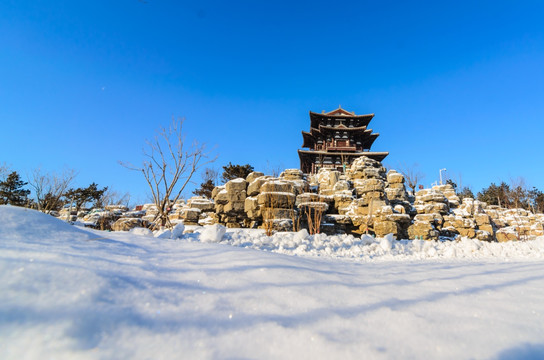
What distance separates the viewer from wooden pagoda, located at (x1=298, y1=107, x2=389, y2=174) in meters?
21.8

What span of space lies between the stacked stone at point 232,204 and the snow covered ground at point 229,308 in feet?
18.6

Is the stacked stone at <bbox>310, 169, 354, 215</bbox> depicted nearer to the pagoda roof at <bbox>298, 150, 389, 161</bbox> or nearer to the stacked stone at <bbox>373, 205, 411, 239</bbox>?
the stacked stone at <bbox>373, 205, 411, 239</bbox>

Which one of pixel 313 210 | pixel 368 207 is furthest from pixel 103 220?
pixel 368 207

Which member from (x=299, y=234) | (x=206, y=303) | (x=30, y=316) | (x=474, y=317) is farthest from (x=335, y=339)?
(x=299, y=234)

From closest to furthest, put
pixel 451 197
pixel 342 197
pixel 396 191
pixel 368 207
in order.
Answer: pixel 368 207 < pixel 342 197 < pixel 396 191 < pixel 451 197

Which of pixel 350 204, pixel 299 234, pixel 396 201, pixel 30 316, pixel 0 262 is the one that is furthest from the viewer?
pixel 396 201

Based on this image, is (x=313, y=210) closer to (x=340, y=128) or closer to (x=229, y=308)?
(x=229, y=308)

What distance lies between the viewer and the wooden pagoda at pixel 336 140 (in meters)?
21.8

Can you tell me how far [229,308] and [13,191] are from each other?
2161 cm

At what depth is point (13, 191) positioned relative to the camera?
15469mm

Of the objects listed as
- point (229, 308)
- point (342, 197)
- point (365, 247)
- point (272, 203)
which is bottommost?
point (365, 247)

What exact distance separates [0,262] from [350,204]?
779cm

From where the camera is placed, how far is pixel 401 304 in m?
1.21

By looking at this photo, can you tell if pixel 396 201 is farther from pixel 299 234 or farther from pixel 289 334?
pixel 289 334
